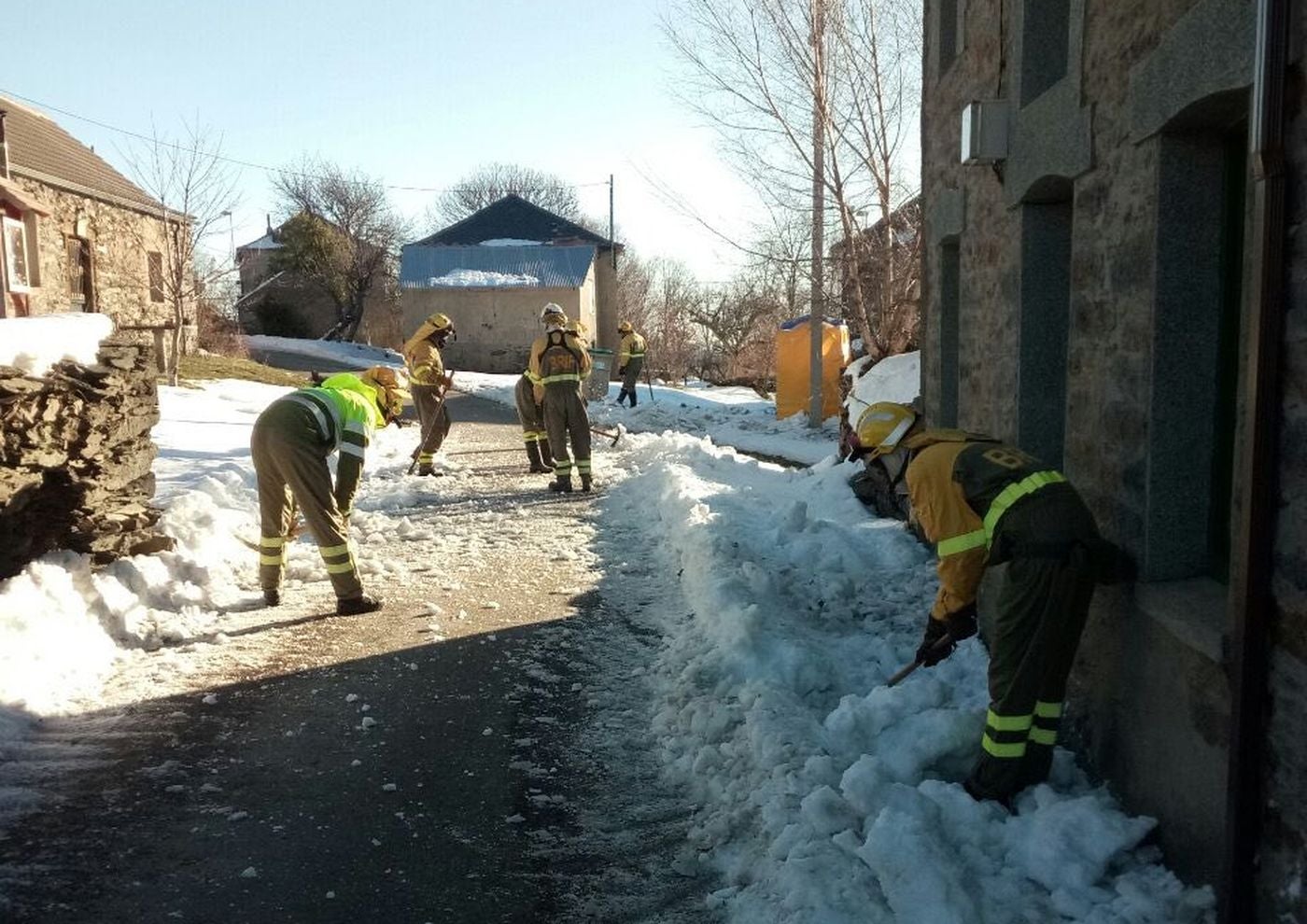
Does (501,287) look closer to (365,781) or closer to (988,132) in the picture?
(988,132)

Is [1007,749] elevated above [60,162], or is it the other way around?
[60,162]

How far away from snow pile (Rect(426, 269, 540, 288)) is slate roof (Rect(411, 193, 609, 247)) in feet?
16.0

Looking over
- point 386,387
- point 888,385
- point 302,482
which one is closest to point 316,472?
point 302,482

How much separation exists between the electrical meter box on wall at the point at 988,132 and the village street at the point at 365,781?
3.56m

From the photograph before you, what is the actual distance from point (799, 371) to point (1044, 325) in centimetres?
1564

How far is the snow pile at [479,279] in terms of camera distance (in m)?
39.2

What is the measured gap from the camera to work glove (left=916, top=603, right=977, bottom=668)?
4.74 m

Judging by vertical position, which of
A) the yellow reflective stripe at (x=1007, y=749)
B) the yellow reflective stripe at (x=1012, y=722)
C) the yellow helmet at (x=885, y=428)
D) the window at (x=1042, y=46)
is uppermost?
the window at (x=1042, y=46)

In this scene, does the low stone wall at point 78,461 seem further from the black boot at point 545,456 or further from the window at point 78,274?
the window at point 78,274

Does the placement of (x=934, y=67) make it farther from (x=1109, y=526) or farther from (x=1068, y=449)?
(x=1109, y=526)

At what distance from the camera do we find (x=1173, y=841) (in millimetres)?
3678

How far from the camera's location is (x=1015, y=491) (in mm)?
4281

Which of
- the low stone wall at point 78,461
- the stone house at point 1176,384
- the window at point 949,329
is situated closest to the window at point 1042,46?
the stone house at point 1176,384

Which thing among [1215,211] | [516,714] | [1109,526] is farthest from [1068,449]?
[516,714]
